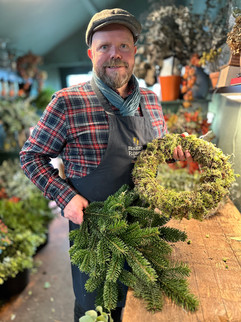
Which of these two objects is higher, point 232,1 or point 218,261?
point 232,1

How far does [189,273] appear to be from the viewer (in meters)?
1.06

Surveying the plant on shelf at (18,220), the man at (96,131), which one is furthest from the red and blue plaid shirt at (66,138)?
the plant on shelf at (18,220)

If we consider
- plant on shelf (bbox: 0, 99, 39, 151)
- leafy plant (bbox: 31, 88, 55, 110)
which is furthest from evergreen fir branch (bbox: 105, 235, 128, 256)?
leafy plant (bbox: 31, 88, 55, 110)

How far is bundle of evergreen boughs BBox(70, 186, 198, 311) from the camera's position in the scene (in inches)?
38.4

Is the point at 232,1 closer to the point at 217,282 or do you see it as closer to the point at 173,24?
the point at 173,24

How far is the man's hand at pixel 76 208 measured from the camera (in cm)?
132

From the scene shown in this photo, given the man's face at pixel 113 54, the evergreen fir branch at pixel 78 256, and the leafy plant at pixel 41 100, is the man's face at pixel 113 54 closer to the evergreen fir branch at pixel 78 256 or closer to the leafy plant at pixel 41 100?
the evergreen fir branch at pixel 78 256

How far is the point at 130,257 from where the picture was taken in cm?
105

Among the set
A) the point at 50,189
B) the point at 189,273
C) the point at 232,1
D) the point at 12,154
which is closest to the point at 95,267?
the point at 189,273

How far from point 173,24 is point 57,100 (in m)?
1.67

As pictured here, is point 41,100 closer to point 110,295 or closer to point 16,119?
point 16,119

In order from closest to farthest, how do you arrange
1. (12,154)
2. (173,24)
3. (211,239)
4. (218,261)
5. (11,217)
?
(218,261)
(211,239)
(173,24)
(11,217)
(12,154)

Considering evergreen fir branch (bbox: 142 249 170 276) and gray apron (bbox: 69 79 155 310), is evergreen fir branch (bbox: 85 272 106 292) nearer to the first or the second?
evergreen fir branch (bbox: 142 249 170 276)

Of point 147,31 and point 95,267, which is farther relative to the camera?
point 147,31
